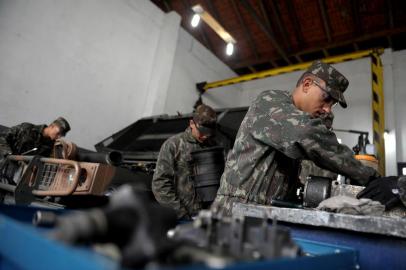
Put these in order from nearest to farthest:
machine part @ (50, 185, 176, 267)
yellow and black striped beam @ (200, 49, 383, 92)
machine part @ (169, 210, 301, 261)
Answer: machine part @ (50, 185, 176, 267)
machine part @ (169, 210, 301, 261)
yellow and black striped beam @ (200, 49, 383, 92)

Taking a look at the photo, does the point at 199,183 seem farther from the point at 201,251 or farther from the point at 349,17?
the point at 349,17

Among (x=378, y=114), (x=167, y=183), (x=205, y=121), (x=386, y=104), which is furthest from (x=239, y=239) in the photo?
(x=386, y=104)

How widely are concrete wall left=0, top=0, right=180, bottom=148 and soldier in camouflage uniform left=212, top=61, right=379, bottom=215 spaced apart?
318cm

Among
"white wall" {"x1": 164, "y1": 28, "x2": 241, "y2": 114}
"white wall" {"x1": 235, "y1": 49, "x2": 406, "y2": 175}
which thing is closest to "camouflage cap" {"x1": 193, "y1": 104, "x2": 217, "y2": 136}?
"white wall" {"x1": 164, "y1": 28, "x2": 241, "y2": 114}

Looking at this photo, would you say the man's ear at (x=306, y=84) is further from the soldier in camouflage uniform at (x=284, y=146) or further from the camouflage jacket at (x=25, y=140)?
the camouflage jacket at (x=25, y=140)

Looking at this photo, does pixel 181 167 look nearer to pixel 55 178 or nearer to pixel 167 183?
pixel 167 183

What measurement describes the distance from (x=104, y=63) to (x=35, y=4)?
A: 1145 millimetres

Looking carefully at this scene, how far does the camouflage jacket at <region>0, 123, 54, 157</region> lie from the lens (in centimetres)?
313

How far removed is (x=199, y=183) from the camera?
2359 mm

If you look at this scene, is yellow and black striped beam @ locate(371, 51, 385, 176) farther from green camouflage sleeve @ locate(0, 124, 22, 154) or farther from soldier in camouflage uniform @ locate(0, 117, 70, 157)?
green camouflage sleeve @ locate(0, 124, 22, 154)

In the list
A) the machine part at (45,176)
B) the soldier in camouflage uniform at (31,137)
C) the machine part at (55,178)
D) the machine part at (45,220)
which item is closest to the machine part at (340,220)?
the machine part at (45,220)

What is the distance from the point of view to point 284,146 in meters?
1.35

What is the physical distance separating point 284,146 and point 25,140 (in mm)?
2949

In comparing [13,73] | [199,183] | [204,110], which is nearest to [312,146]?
[199,183]
